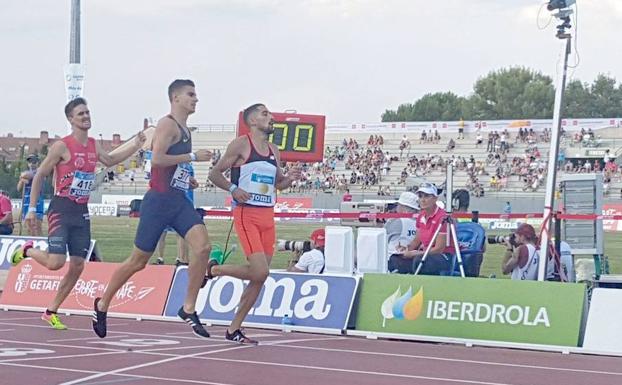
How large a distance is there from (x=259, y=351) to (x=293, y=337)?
5.54 ft

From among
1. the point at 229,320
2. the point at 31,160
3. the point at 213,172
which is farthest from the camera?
the point at 31,160

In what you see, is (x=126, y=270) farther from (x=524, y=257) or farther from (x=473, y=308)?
(x=524, y=257)

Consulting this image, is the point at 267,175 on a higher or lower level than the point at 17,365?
higher

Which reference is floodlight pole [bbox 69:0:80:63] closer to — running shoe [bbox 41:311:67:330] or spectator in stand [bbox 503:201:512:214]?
running shoe [bbox 41:311:67:330]

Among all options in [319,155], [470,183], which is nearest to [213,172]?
[319,155]

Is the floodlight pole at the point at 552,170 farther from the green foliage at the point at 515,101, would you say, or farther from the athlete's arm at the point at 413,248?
the green foliage at the point at 515,101

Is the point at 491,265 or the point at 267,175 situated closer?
the point at 267,175

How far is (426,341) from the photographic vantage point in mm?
11234

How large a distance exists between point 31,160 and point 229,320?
30.9 feet

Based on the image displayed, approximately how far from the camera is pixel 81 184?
440 inches

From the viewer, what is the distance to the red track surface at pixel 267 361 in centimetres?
786

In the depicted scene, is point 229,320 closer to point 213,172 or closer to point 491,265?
point 213,172

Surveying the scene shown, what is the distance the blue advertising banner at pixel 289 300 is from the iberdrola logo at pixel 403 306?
42cm

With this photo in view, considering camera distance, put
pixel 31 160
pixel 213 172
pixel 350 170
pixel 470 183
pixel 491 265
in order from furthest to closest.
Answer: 1. pixel 350 170
2. pixel 470 183
3. pixel 491 265
4. pixel 31 160
5. pixel 213 172
